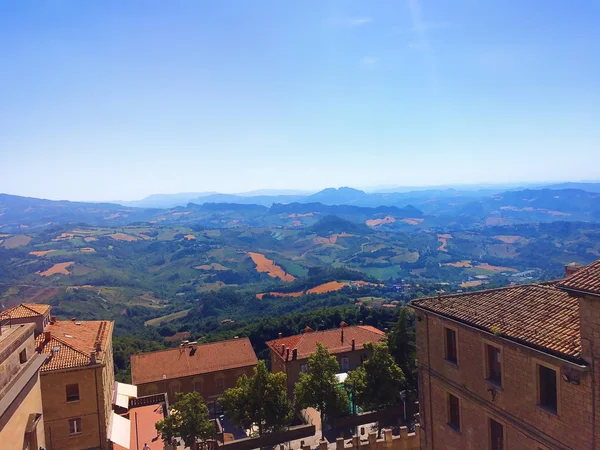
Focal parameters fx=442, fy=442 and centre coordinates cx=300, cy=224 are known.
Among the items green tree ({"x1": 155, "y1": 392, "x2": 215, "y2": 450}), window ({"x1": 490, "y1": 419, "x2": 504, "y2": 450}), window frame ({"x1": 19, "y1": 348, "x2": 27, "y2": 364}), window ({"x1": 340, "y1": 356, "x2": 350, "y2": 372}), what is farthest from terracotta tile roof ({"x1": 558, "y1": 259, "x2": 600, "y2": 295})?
window ({"x1": 340, "y1": 356, "x2": 350, "y2": 372})

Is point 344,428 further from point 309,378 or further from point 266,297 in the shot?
point 266,297

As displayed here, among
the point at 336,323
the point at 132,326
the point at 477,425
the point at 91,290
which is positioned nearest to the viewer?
the point at 477,425

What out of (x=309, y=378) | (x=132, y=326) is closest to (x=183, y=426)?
(x=309, y=378)

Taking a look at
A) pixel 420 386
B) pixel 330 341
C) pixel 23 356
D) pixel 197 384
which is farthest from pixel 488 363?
pixel 197 384

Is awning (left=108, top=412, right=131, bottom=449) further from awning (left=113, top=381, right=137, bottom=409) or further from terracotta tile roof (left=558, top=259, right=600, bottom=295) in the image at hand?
terracotta tile roof (left=558, top=259, right=600, bottom=295)

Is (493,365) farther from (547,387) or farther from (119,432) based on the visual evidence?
(119,432)

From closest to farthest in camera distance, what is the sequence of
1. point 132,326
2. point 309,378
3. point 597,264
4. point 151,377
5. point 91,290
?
1. point 597,264
2. point 309,378
3. point 151,377
4. point 132,326
5. point 91,290

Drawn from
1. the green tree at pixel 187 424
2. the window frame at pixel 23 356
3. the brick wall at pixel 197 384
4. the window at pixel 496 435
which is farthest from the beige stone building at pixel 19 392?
the brick wall at pixel 197 384

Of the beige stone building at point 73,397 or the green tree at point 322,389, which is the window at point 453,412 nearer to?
the green tree at point 322,389
